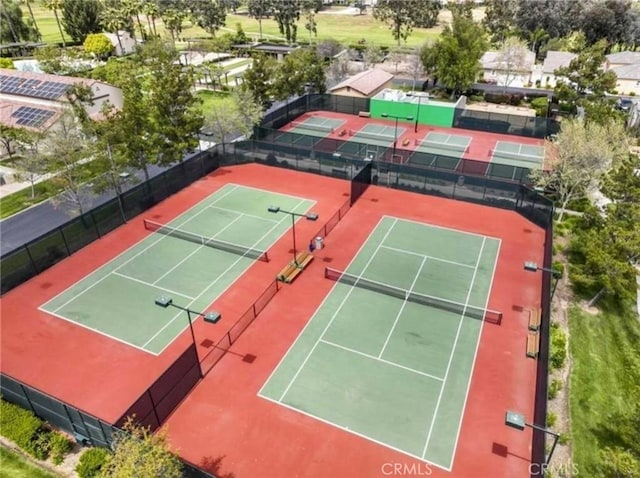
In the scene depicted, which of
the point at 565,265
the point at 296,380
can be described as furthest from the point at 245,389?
the point at 565,265

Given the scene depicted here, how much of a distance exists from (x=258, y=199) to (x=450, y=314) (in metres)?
16.6

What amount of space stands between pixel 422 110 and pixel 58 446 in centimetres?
4305

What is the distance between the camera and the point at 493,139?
141ft

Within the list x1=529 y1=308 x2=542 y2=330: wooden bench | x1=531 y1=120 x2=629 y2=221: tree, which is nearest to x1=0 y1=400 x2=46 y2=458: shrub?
x1=529 y1=308 x2=542 y2=330: wooden bench

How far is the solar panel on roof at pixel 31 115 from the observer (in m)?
37.4

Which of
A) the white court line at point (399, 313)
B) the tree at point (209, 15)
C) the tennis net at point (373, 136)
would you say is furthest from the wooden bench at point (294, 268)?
the tree at point (209, 15)

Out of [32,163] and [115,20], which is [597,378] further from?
[115,20]

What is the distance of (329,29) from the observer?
114750 millimetres

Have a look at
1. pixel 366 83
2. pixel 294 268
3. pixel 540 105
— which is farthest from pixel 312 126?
pixel 540 105

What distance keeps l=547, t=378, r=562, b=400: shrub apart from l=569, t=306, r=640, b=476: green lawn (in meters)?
0.51

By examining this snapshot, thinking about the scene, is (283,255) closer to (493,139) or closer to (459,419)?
(459,419)

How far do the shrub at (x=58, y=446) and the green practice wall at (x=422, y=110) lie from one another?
42297mm

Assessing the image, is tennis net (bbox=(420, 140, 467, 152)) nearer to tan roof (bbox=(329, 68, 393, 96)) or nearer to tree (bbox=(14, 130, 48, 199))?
tan roof (bbox=(329, 68, 393, 96))

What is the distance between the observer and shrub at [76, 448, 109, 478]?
14.0 metres
